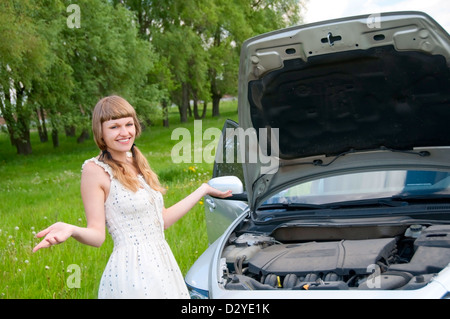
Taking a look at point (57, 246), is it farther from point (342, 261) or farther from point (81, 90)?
point (81, 90)

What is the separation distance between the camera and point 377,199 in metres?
3.91

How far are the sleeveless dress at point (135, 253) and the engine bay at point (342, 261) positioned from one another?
40 cm

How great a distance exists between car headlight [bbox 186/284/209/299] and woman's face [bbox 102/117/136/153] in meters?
0.95

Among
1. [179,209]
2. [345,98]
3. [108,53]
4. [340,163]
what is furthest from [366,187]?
[108,53]

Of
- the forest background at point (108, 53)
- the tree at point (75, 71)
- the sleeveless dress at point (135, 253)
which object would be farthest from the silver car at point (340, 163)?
the tree at point (75, 71)

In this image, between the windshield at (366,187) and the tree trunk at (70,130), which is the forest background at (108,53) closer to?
the tree trunk at (70,130)

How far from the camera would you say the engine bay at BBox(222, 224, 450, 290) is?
2.96 metres

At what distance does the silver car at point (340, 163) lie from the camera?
318cm

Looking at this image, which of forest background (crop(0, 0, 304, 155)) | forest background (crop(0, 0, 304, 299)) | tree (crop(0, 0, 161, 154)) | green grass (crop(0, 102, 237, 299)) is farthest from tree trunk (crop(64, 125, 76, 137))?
green grass (crop(0, 102, 237, 299))

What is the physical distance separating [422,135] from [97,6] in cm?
2226

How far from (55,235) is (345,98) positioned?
2.29m

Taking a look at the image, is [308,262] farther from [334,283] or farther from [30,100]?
[30,100]

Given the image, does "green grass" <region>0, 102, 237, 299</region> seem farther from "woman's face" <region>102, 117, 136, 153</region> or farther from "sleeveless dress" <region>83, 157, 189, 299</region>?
"woman's face" <region>102, 117, 136, 153</region>
